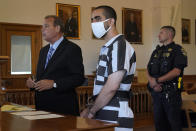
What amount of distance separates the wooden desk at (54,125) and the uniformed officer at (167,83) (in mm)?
2685

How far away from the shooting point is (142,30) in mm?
Result: 12281

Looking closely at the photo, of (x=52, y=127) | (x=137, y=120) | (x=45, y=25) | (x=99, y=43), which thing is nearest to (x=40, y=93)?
(x=45, y=25)

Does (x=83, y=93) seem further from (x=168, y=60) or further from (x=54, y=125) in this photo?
(x=54, y=125)

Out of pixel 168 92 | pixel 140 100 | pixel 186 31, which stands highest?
pixel 186 31

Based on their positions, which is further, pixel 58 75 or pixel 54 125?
pixel 58 75

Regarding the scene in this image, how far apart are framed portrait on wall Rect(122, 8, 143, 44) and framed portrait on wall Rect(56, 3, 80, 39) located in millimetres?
2043

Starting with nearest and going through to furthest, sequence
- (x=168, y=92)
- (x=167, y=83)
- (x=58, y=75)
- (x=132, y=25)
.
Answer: (x=58, y=75), (x=168, y=92), (x=167, y=83), (x=132, y=25)

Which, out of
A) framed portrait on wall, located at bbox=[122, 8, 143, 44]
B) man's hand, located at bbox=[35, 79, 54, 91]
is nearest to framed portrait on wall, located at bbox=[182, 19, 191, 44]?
framed portrait on wall, located at bbox=[122, 8, 143, 44]

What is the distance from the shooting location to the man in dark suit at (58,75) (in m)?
3.39

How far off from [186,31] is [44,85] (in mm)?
11589

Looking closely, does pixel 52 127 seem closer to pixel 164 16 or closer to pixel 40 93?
pixel 40 93

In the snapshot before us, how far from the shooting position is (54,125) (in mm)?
2035

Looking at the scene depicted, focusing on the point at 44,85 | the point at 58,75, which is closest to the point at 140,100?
the point at 58,75

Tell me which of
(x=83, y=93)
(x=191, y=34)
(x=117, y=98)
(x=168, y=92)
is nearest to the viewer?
(x=117, y=98)
